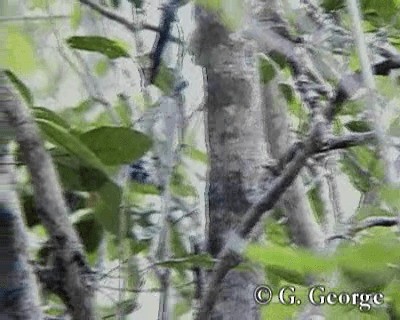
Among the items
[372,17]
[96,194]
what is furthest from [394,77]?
[96,194]

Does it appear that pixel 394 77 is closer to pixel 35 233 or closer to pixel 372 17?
pixel 372 17

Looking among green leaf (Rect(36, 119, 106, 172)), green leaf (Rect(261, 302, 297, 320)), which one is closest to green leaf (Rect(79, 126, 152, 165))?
green leaf (Rect(36, 119, 106, 172))

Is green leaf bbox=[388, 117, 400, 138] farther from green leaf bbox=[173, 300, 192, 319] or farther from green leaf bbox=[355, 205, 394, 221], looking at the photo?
green leaf bbox=[173, 300, 192, 319]

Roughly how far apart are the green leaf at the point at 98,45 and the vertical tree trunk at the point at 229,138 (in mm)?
50

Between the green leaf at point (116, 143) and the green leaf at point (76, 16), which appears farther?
the green leaf at point (76, 16)

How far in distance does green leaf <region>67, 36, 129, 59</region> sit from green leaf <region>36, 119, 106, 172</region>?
81 millimetres

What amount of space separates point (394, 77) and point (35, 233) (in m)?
0.21

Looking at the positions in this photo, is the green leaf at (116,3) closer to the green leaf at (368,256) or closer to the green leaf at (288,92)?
the green leaf at (288,92)

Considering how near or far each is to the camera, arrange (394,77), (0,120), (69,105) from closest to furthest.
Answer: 1. (0,120)
2. (394,77)
3. (69,105)

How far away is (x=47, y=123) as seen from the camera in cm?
39

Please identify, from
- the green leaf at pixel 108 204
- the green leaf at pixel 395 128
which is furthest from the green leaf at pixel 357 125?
the green leaf at pixel 108 204

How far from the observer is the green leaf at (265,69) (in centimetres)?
48

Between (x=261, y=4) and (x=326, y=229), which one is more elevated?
(x=261, y=4)

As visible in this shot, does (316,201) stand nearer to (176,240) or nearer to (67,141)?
(176,240)
